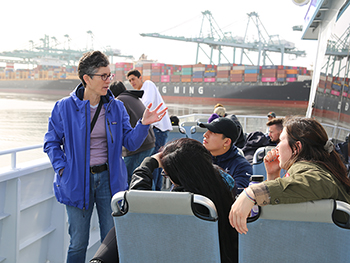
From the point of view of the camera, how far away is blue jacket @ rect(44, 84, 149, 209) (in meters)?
1.23

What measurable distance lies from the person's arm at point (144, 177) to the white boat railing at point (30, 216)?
2.41 feet

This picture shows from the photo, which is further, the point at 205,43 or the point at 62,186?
the point at 205,43

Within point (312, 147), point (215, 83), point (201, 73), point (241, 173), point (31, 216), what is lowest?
point (31, 216)

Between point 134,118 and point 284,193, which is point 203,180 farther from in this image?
point 134,118

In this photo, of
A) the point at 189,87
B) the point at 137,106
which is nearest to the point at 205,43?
the point at 189,87

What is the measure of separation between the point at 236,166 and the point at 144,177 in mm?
644

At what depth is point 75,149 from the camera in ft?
4.03

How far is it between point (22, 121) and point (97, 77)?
23.1 metres

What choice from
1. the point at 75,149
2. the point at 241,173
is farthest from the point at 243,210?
the point at 75,149

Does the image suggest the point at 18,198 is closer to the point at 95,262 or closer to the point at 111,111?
the point at 111,111

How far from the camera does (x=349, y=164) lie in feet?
5.26

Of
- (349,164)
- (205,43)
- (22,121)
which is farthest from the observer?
(205,43)

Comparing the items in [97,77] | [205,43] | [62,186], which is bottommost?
[62,186]

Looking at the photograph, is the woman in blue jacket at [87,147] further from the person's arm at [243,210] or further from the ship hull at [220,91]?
the ship hull at [220,91]
